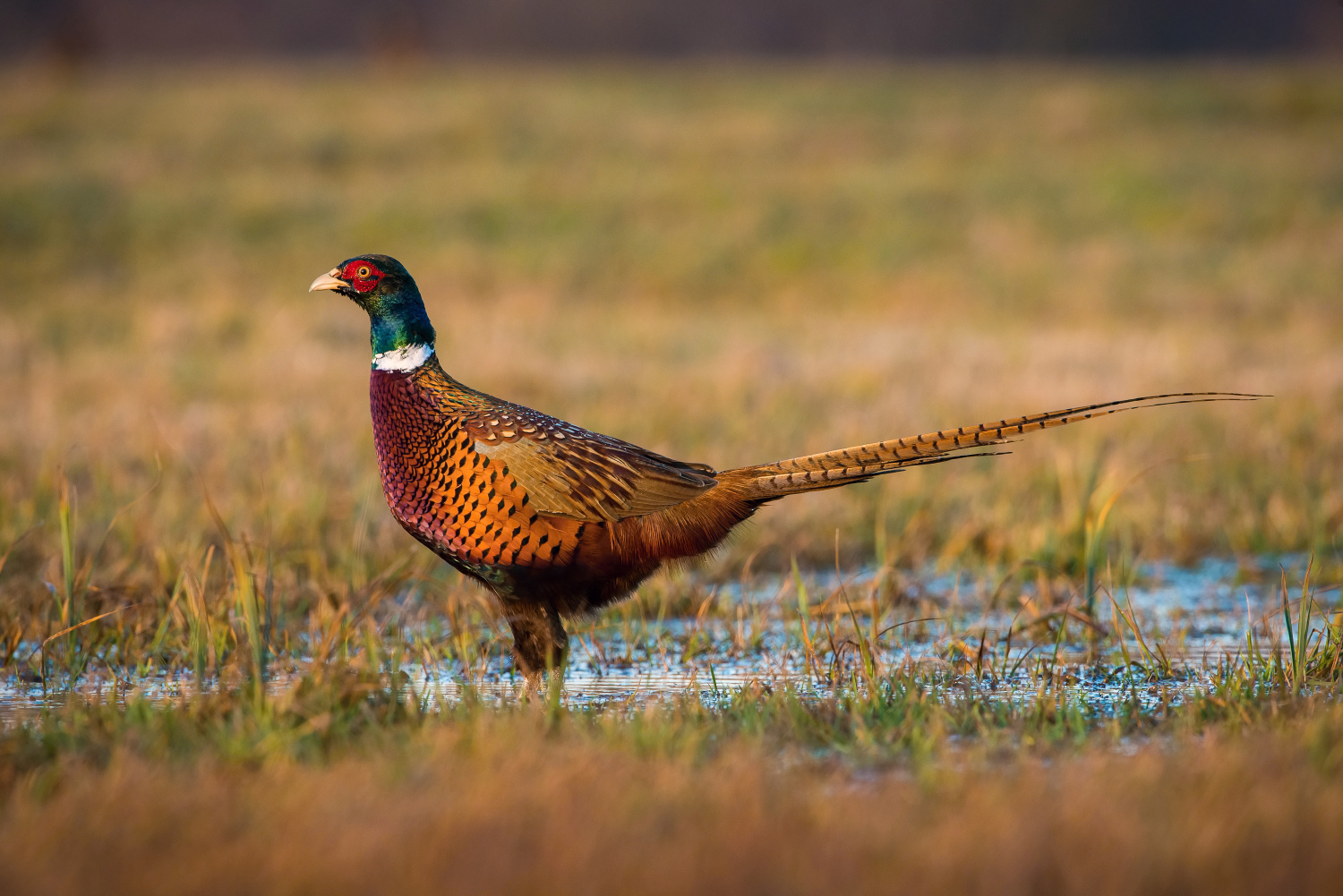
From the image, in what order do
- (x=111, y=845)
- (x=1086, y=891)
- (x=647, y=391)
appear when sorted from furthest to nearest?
(x=647, y=391)
(x=111, y=845)
(x=1086, y=891)

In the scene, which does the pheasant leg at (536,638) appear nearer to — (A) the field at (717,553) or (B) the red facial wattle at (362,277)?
(A) the field at (717,553)

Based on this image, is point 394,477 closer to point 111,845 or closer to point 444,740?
point 444,740

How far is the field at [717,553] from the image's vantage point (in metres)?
2.41

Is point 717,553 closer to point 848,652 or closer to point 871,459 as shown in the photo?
point 848,652

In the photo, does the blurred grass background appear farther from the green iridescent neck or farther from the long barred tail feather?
the long barred tail feather

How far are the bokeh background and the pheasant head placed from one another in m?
1.09

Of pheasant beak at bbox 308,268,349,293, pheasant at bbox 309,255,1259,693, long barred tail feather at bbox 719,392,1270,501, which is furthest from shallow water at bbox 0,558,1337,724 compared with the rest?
pheasant beak at bbox 308,268,349,293

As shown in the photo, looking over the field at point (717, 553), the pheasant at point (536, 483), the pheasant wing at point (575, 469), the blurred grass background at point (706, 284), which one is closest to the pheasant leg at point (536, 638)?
the pheasant at point (536, 483)

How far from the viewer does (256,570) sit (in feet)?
16.5

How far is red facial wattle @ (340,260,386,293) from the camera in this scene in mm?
4105

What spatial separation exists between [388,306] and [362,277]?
0.12 meters

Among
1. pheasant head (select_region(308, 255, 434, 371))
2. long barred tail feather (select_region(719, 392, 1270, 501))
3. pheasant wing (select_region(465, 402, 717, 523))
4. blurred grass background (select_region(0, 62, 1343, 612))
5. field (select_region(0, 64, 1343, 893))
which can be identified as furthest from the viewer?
blurred grass background (select_region(0, 62, 1343, 612))

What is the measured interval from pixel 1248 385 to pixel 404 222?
13014 mm

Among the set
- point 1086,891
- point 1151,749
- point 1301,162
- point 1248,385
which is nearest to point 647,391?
point 1248,385
